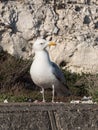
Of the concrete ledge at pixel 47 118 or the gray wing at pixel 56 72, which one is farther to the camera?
the gray wing at pixel 56 72

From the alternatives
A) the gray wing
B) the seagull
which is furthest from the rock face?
the seagull

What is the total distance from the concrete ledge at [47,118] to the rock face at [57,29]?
11483 mm

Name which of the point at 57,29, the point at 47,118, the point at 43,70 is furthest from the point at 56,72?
the point at 57,29

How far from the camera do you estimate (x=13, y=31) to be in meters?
16.0

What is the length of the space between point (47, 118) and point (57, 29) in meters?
12.1

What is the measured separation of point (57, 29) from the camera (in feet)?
53.2

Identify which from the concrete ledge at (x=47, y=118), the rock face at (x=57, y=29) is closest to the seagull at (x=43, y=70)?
the concrete ledge at (x=47, y=118)

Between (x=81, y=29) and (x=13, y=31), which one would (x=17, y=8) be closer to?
(x=13, y=31)

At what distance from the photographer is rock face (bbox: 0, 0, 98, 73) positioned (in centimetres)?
1593

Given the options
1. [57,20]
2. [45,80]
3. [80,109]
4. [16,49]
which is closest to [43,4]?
[57,20]

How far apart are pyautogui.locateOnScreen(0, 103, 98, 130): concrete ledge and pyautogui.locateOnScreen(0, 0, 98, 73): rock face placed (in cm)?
1148

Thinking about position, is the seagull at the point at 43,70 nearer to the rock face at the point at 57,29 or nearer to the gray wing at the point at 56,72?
the gray wing at the point at 56,72

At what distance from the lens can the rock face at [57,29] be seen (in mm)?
15930

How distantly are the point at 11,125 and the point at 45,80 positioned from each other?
12.8 ft
